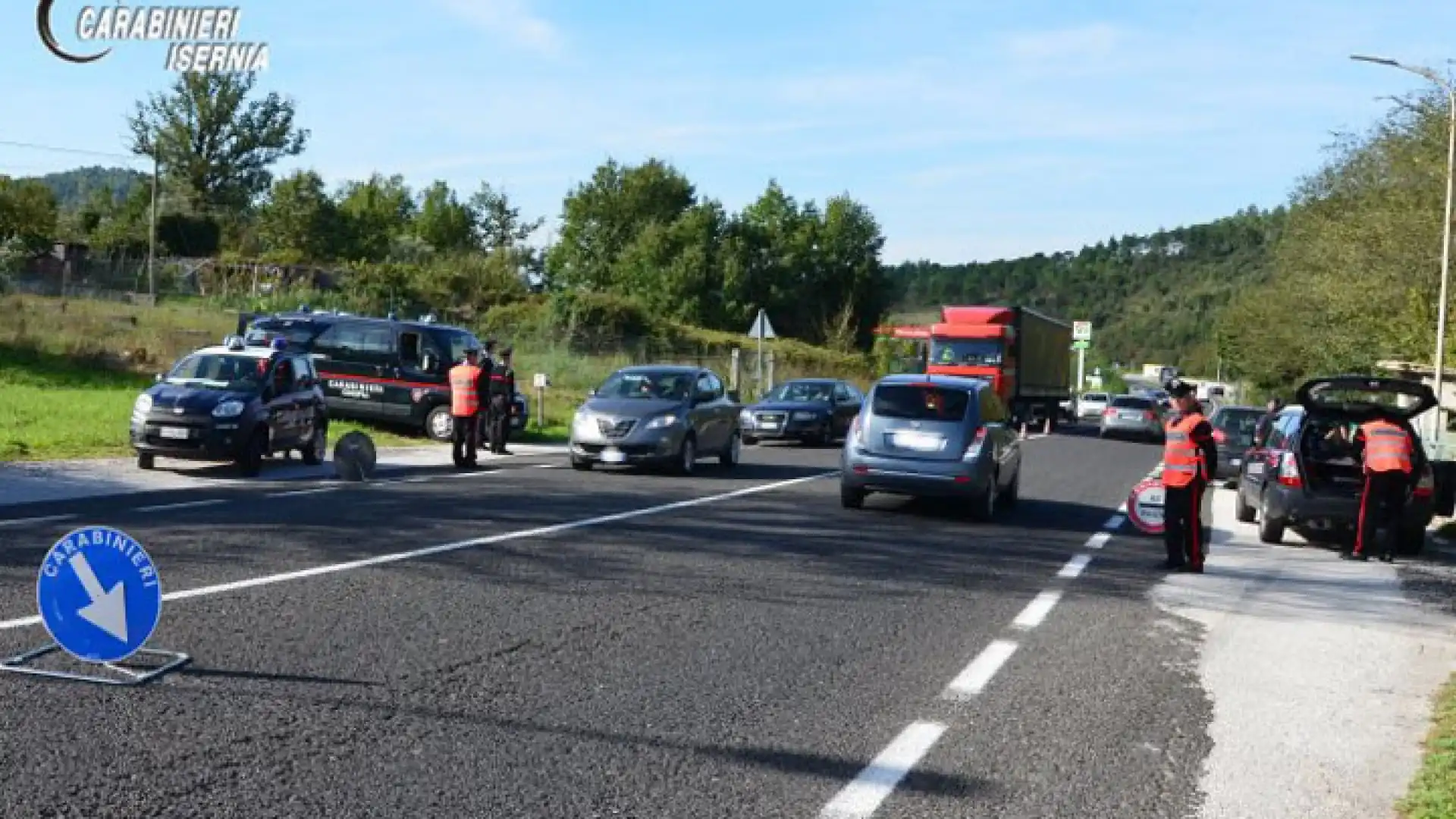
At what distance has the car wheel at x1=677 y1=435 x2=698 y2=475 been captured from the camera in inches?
835

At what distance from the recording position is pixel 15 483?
1603 centimetres

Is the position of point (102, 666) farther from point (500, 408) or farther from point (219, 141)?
point (219, 141)

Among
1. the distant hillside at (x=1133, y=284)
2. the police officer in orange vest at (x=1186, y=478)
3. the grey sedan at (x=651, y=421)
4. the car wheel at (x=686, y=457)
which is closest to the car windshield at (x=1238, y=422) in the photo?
the grey sedan at (x=651, y=421)

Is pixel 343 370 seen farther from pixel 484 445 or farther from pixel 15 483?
pixel 15 483

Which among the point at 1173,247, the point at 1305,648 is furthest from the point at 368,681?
the point at 1173,247

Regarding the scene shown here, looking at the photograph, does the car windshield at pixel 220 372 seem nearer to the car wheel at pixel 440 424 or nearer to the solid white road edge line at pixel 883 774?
the car wheel at pixel 440 424

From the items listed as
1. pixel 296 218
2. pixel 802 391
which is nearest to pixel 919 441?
pixel 802 391

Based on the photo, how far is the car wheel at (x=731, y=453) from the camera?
2356cm

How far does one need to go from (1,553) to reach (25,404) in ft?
54.7

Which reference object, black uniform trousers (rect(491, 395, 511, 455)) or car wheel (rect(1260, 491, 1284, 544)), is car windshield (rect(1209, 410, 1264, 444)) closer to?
car wheel (rect(1260, 491, 1284, 544))

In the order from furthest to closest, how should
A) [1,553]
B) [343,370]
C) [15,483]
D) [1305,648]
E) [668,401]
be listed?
[343,370] < [668,401] < [15,483] < [1,553] < [1305,648]

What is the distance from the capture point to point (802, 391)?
3391 centimetres

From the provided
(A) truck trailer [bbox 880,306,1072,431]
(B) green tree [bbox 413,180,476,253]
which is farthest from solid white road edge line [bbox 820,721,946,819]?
(B) green tree [bbox 413,180,476,253]

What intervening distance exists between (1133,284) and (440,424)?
495ft
